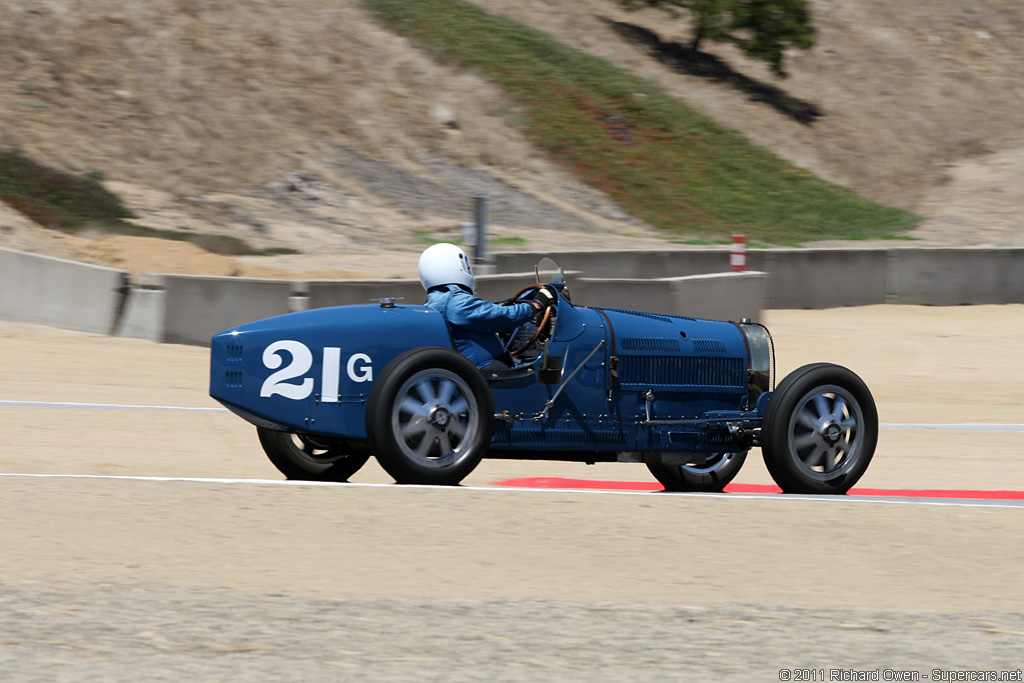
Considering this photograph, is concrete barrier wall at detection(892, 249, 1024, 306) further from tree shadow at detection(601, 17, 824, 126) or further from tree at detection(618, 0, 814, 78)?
tree at detection(618, 0, 814, 78)

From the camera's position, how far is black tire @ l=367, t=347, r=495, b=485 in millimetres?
7273

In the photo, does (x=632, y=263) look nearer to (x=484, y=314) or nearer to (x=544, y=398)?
(x=544, y=398)

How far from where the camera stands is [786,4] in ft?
142

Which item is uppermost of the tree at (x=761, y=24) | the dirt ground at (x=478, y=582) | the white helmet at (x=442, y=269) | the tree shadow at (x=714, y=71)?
the tree at (x=761, y=24)

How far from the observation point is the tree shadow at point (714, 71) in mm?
43156

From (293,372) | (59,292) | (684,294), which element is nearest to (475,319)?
(293,372)

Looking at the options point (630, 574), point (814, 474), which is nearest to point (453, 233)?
point (814, 474)

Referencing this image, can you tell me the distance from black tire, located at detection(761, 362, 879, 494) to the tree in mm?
36254

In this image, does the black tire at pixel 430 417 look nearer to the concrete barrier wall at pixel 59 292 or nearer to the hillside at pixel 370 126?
the concrete barrier wall at pixel 59 292

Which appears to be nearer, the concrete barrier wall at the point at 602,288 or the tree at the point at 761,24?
the concrete barrier wall at the point at 602,288

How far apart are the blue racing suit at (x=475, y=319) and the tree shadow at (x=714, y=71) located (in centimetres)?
3630

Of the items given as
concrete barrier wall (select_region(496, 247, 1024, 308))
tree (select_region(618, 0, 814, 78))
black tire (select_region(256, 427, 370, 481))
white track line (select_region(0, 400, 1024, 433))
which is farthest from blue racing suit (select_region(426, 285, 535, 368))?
tree (select_region(618, 0, 814, 78))

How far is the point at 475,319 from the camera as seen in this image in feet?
25.6

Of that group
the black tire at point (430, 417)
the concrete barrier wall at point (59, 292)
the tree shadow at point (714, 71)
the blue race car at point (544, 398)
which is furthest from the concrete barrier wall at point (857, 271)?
the tree shadow at point (714, 71)
